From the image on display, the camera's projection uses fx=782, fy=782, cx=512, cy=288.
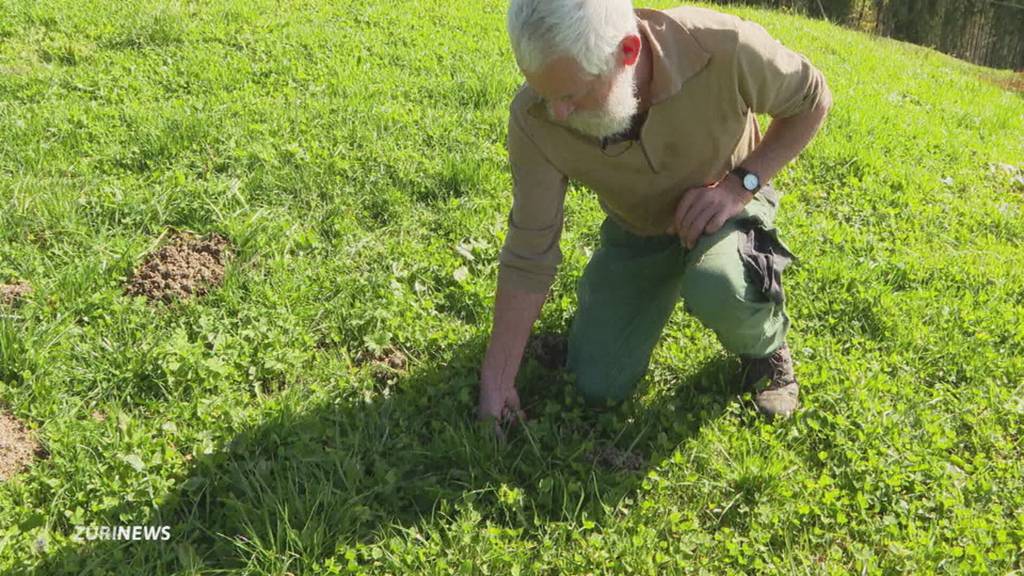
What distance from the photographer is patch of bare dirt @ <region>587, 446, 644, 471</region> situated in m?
2.88

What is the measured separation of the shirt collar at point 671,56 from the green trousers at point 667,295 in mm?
581

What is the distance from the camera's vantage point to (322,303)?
3549 mm

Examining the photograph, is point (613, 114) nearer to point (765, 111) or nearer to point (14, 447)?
point (765, 111)

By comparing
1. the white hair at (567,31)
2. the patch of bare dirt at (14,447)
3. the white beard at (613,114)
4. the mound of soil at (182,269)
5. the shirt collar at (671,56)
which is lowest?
the patch of bare dirt at (14,447)

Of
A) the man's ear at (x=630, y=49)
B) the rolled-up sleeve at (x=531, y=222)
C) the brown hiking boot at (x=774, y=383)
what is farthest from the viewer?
the brown hiking boot at (x=774, y=383)

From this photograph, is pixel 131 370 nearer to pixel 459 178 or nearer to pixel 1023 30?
pixel 459 178

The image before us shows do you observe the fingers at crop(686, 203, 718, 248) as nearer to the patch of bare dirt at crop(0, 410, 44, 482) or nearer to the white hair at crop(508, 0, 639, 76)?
the white hair at crop(508, 0, 639, 76)

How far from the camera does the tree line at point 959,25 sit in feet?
111

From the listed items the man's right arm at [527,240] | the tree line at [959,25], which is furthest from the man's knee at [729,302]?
the tree line at [959,25]

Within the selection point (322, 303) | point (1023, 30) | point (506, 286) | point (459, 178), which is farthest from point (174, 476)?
point (1023, 30)

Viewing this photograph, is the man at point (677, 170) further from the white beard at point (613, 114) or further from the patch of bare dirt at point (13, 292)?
the patch of bare dirt at point (13, 292)

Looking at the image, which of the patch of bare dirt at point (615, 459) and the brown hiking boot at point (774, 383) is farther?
the brown hiking boot at point (774, 383)

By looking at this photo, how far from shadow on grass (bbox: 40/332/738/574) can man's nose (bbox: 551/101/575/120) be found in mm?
1178

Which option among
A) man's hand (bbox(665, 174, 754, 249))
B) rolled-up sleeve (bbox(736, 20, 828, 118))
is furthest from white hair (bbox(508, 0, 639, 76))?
man's hand (bbox(665, 174, 754, 249))
